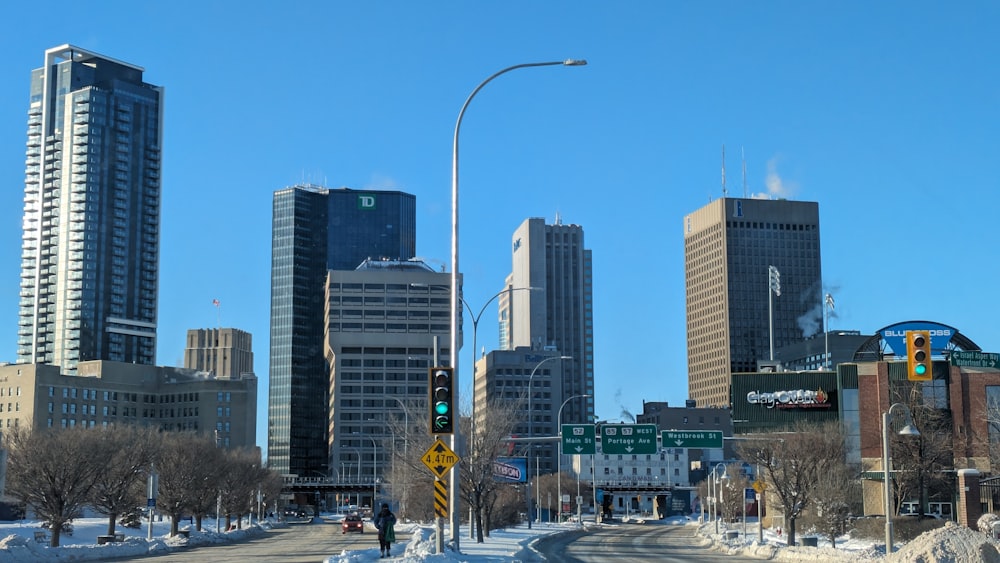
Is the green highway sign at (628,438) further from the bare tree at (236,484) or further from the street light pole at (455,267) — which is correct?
the street light pole at (455,267)

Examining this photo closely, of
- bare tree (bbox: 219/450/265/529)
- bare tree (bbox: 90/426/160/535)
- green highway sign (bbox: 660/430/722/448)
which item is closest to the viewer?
bare tree (bbox: 90/426/160/535)

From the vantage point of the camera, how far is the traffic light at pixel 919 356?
2858 cm

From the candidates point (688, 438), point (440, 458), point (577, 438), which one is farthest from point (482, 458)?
point (440, 458)

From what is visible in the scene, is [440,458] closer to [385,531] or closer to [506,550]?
[385,531]

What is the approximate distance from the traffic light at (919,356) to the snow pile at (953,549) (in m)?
5.01

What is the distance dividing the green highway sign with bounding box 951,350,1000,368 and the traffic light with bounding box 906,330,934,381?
5805 centimetres

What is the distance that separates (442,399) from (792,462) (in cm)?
3975

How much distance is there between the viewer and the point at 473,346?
52.8m

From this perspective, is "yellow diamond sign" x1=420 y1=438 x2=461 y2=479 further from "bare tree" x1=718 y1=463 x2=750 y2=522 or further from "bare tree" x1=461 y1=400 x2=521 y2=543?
"bare tree" x1=718 y1=463 x2=750 y2=522

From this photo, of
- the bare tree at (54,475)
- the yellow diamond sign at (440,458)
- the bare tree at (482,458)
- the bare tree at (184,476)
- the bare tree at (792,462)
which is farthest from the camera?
the bare tree at (184,476)

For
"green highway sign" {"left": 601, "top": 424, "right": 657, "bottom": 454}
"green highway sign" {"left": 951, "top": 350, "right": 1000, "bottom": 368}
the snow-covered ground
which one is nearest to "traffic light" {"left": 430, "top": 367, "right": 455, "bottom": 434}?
the snow-covered ground

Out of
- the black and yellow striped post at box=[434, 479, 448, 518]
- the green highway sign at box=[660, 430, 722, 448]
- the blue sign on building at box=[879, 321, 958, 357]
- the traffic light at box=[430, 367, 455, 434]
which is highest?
the blue sign on building at box=[879, 321, 958, 357]

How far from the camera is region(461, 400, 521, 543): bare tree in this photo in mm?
54812

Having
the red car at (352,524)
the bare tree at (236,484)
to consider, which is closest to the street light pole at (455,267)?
the red car at (352,524)
